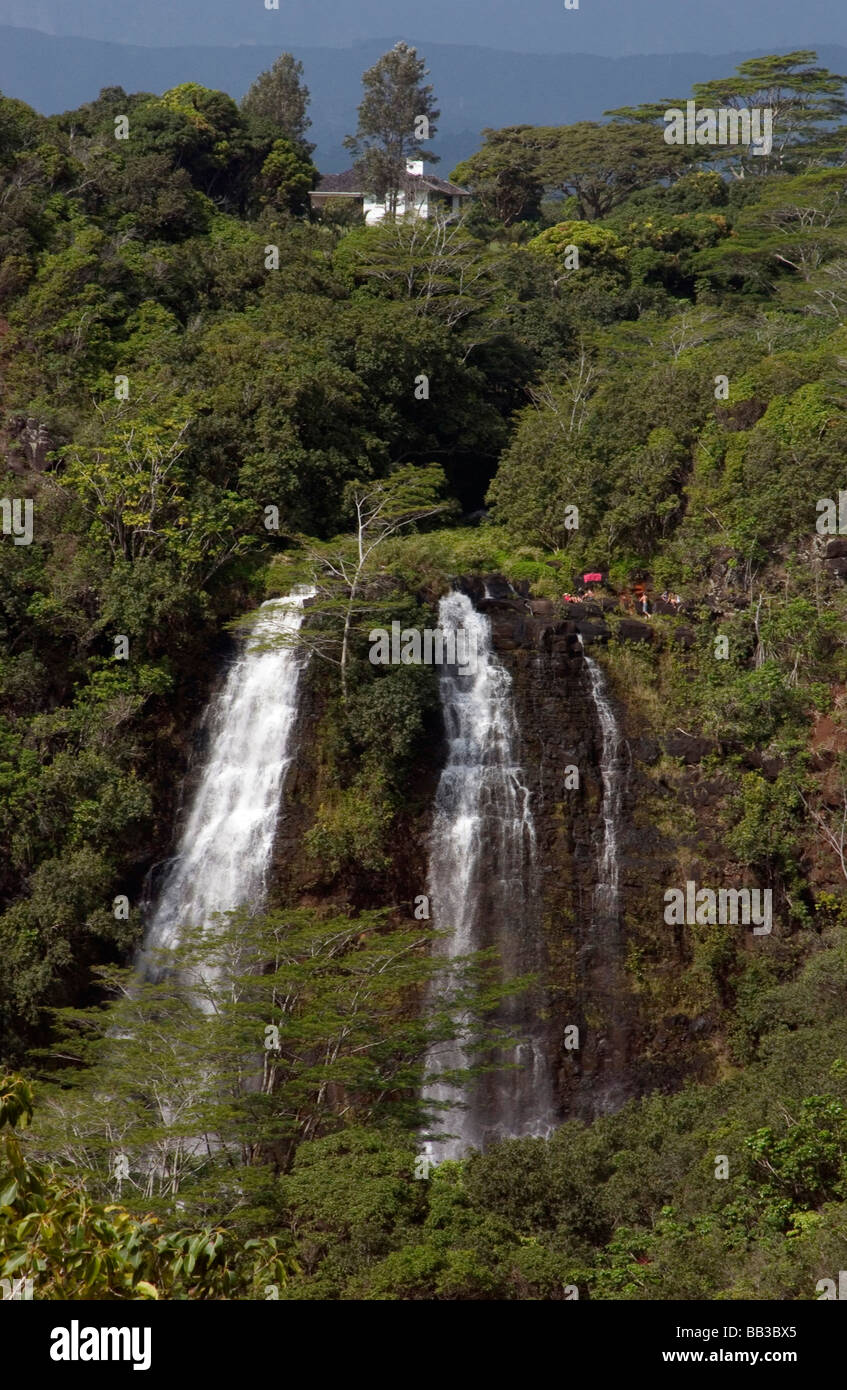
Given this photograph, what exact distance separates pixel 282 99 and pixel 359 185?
6258mm

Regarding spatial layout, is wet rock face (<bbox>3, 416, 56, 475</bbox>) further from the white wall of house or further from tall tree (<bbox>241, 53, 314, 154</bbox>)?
tall tree (<bbox>241, 53, 314, 154</bbox>)

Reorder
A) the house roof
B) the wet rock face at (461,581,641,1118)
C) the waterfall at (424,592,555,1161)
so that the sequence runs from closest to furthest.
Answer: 1. the waterfall at (424,592,555,1161)
2. the wet rock face at (461,581,641,1118)
3. the house roof

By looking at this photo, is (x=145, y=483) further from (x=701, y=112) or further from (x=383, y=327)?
(x=701, y=112)

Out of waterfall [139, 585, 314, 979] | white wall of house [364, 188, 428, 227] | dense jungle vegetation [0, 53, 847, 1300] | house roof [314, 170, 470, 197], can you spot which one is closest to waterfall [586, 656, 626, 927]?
dense jungle vegetation [0, 53, 847, 1300]

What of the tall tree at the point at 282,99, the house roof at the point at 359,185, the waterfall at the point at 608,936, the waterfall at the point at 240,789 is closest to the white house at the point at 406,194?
the house roof at the point at 359,185

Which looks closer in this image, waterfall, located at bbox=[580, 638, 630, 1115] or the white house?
waterfall, located at bbox=[580, 638, 630, 1115]

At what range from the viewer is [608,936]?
25.9m

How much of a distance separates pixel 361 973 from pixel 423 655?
322 inches

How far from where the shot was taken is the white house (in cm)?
5025

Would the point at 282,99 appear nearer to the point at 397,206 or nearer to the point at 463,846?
the point at 397,206

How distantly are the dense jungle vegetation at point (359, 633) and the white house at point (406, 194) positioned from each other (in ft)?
5.18

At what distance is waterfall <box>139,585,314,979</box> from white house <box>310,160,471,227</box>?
24283mm

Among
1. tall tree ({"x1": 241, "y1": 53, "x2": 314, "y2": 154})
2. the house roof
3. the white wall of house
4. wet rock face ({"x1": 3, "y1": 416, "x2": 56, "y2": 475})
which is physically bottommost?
wet rock face ({"x1": 3, "y1": 416, "x2": 56, "y2": 475})

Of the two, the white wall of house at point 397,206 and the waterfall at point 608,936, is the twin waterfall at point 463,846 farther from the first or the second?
the white wall of house at point 397,206
